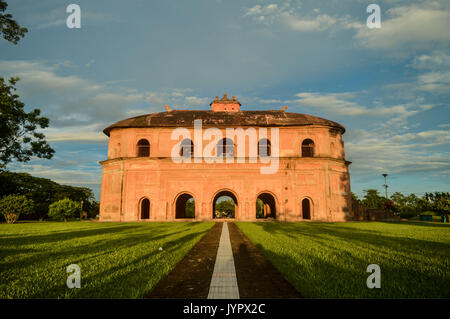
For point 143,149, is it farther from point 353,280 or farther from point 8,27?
point 353,280

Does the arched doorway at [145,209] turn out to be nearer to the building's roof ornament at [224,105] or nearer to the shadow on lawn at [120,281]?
the building's roof ornament at [224,105]

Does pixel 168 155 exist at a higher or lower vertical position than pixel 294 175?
higher

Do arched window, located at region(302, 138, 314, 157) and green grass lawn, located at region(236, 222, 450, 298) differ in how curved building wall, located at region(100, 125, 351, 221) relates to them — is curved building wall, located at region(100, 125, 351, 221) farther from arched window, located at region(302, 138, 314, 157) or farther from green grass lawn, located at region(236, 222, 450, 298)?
green grass lawn, located at region(236, 222, 450, 298)

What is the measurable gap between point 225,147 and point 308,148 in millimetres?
9437

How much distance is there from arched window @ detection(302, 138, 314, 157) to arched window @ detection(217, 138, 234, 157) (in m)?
7.81

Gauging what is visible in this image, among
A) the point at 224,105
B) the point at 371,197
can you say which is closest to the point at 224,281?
the point at 224,105

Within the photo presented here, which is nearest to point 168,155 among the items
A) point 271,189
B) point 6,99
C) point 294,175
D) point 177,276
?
point 271,189

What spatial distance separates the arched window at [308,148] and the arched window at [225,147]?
25.6 ft

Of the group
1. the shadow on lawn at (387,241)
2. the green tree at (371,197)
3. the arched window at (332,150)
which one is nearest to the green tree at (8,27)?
the shadow on lawn at (387,241)

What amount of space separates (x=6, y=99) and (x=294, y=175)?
23.0 metres

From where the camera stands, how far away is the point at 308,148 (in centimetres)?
2928
